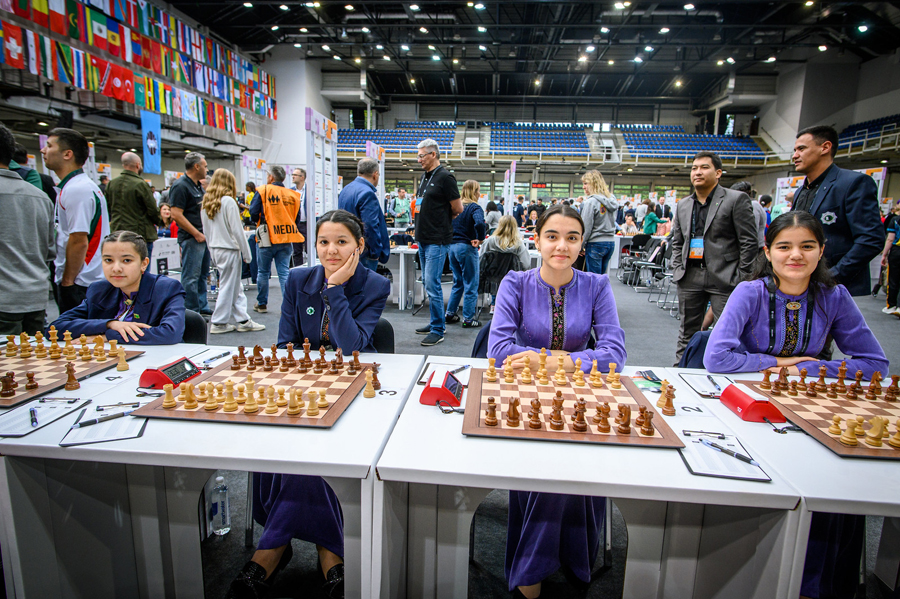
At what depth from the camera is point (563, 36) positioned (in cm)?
1598

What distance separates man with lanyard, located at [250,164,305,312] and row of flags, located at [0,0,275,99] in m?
6.84

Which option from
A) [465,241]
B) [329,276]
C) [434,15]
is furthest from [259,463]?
[434,15]

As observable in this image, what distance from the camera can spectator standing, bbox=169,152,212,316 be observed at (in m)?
4.49

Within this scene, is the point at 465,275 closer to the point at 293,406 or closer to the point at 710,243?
the point at 710,243

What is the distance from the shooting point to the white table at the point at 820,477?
0.91 meters

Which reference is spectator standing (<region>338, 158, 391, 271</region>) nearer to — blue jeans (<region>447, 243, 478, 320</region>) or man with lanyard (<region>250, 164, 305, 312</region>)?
blue jeans (<region>447, 243, 478, 320</region>)

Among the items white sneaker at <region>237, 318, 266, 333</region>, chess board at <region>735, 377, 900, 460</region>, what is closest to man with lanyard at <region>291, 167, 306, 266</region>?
white sneaker at <region>237, 318, 266, 333</region>

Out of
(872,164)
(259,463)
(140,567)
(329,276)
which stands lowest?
(140,567)

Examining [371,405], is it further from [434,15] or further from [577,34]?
[577,34]

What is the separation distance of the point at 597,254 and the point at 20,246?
5011mm

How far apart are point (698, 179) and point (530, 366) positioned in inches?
81.4

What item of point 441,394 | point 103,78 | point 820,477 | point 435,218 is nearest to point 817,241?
point 820,477

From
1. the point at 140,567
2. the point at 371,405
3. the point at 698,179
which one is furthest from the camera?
the point at 698,179

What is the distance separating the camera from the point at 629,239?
Answer: 10414 millimetres
